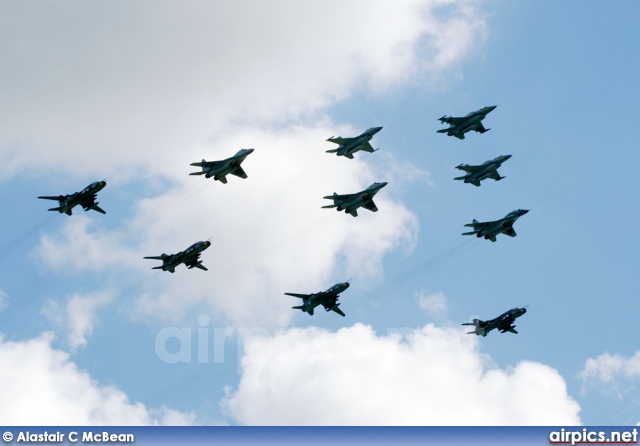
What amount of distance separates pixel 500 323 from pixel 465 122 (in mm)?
34819

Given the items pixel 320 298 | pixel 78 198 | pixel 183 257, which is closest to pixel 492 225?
pixel 320 298

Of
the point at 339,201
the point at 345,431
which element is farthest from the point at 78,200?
the point at 345,431

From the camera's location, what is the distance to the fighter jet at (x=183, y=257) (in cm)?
17150

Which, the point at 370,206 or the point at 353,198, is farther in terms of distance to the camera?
the point at 370,206

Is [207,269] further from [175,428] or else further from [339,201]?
[175,428]

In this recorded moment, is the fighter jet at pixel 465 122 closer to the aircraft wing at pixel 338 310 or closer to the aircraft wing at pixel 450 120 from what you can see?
the aircraft wing at pixel 450 120

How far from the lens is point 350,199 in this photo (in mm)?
179125

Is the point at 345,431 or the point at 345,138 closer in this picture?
the point at 345,431

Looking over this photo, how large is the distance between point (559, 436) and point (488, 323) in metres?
50.3

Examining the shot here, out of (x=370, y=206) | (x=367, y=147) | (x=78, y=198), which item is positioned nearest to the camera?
(x=78, y=198)

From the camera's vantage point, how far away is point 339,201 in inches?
7057

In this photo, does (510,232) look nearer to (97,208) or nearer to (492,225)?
(492,225)

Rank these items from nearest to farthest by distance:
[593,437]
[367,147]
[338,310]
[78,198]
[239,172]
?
[593,437] → [78,198] → [239,172] → [338,310] → [367,147]

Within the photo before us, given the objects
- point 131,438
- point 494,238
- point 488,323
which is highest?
point 494,238
